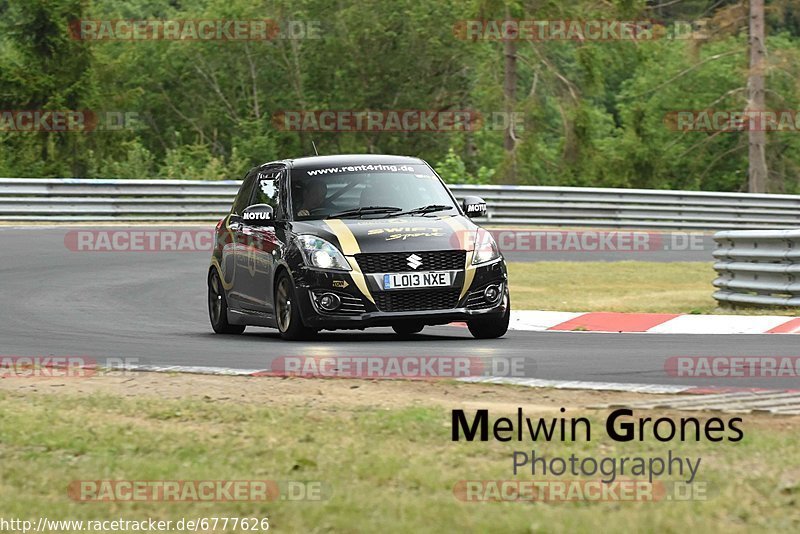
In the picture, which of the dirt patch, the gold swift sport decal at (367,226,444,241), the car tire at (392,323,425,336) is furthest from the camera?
the car tire at (392,323,425,336)

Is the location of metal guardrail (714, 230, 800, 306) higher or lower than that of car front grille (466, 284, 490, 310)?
lower

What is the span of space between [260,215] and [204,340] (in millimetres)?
1267

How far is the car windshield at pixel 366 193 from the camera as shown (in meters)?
13.1

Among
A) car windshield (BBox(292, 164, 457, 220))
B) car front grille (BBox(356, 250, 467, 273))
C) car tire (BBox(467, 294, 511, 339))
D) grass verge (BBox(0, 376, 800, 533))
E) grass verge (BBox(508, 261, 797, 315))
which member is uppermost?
car windshield (BBox(292, 164, 457, 220))

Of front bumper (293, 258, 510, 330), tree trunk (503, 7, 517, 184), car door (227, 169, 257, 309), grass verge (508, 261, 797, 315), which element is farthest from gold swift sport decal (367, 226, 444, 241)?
tree trunk (503, 7, 517, 184)

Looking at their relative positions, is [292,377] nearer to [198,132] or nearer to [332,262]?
[332,262]

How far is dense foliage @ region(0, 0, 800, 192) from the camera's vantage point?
41.5 m

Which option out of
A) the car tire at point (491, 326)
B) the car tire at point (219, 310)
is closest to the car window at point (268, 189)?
the car tire at point (219, 310)

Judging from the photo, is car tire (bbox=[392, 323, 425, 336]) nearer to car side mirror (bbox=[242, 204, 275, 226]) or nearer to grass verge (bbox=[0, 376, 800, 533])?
car side mirror (bbox=[242, 204, 275, 226])

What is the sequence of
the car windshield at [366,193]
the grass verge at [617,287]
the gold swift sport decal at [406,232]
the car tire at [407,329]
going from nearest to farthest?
the gold swift sport decal at [406,232]
the car windshield at [366,193]
the car tire at [407,329]
the grass verge at [617,287]

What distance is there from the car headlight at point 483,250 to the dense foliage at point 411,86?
88.3ft

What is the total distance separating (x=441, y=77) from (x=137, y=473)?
155 ft

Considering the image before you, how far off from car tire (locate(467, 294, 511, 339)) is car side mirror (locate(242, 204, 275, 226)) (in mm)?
2081

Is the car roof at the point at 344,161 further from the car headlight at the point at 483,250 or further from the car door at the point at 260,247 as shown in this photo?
the car headlight at the point at 483,250
